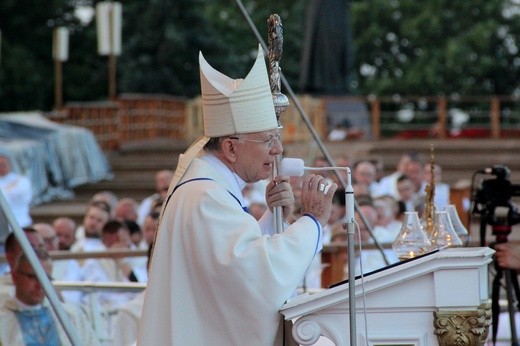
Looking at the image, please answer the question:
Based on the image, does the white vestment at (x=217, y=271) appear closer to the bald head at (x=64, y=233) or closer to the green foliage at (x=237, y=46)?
the bald head at (x=64, y=233)

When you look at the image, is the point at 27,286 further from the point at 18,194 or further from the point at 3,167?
the point at 3,167

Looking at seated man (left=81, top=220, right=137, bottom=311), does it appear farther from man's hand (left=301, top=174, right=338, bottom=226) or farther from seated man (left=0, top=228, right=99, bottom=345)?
man's hand (left=301, top=174, right=338, bottom=226)

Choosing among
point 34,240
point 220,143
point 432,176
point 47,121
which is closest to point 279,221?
point 220,143

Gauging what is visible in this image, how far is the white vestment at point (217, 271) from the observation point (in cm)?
517

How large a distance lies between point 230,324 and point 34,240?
150 inches

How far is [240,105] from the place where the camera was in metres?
5.48

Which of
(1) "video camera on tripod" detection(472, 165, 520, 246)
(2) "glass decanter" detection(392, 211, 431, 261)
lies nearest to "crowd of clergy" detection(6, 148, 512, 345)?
(2) "glass decanter" detection(392, 211, 431, 261)

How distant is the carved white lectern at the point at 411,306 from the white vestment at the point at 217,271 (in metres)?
0.12

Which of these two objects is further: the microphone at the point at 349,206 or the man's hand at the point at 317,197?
the man's hand at the point at 317,197

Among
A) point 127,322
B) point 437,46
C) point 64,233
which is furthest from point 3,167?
point 437,46

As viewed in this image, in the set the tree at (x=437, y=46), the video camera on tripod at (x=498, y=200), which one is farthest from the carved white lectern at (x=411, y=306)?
the tree at (x=437, y=46)

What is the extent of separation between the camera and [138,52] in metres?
38.8

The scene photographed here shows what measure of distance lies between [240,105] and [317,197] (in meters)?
0.43

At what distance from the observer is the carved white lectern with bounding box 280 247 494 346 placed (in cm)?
527
